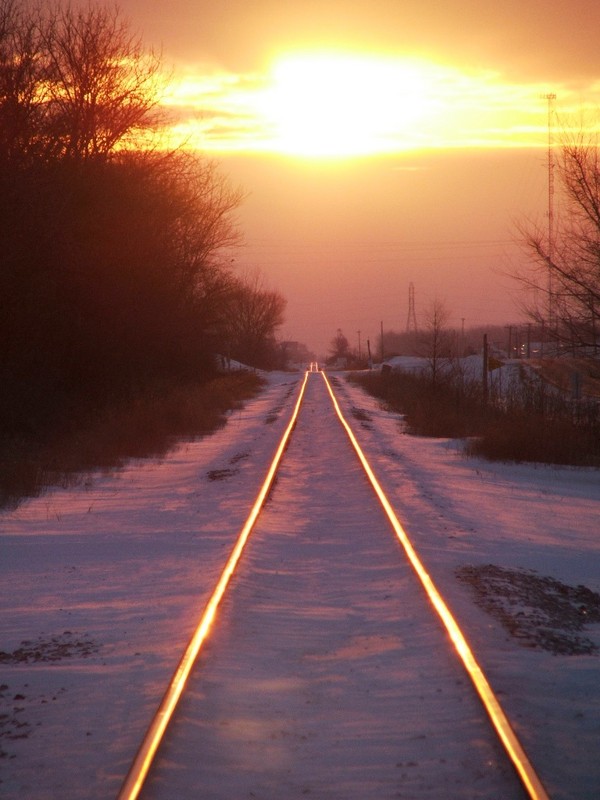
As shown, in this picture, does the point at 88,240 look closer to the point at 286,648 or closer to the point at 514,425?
the point at 514,425

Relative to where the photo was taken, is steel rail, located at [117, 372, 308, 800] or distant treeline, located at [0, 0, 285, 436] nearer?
steel rail, located at [117, 372, 308, 800]

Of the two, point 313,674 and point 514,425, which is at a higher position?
point 514,425

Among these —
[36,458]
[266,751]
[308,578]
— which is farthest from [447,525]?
[36,458]

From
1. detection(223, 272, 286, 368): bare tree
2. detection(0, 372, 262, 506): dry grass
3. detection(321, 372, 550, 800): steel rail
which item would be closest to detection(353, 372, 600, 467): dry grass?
detection(0, 372, 262, 506): dry grass

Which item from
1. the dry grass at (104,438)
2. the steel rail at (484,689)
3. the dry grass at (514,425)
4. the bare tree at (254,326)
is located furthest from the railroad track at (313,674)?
the bare tree at (254,326)

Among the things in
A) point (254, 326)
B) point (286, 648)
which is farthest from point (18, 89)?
point (254, 326)

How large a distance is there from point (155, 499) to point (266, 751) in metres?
8.94

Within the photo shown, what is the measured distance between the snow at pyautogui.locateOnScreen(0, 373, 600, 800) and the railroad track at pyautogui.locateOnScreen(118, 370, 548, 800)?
0.06ft

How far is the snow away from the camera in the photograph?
15.1 feet

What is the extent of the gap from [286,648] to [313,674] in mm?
553

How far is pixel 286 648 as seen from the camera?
6.50 meters

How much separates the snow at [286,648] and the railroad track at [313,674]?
20 mm

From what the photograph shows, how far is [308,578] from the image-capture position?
27.9 feet

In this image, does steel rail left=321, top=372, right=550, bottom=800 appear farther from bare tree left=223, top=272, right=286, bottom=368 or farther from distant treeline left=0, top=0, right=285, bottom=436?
bare tree left=223, top=272, right=286, bottom=368
